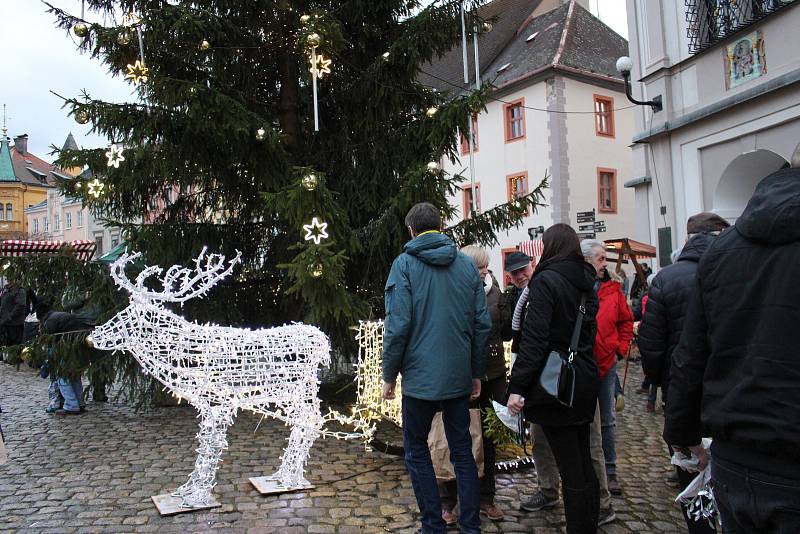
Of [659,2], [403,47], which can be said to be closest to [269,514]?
[403,47]

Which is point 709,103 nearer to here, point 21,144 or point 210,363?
point 210,363

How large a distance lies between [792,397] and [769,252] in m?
0.41

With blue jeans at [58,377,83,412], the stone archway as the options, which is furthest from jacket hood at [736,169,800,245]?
the stone archway

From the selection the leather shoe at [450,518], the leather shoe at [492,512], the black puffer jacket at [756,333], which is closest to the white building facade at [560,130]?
the leather shoe at [492,512]

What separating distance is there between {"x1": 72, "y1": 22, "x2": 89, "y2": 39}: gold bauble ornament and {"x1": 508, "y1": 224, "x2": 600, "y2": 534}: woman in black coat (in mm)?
6434

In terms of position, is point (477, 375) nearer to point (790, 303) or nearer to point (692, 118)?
point (790, 303)

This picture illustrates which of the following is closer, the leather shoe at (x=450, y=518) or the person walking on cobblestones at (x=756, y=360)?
the person walking on cobblestones at (x=756, y=360)

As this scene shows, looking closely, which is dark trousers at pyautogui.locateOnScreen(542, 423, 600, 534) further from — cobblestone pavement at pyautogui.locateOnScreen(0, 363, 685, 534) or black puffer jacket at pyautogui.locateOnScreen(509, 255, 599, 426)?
cobblestone pavement at pyautogui.locateOnScreen(0, 363, 685, 534)

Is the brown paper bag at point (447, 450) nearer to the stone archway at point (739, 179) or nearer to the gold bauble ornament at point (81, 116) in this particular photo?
the gold bauble ornament at point (81, 116)

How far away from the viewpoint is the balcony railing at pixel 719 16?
30.9ft

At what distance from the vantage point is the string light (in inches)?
184

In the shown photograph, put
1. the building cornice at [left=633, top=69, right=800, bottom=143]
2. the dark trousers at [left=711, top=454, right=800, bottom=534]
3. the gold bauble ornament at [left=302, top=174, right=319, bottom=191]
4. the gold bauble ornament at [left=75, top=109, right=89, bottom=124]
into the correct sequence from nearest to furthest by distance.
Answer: the dark trousers at [left=711, top=454, right=800, bottom=534] < the gold bauble ornament at [left=302, top=174, right=319, bottom=191] < the gold bauble ornament at [left=75, top=109, right=89, bottom=124] < the building cornice at [left=633, top=69, right=800, bottom=143]

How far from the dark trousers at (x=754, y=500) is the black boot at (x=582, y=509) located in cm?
164

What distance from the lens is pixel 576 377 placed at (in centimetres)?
358
